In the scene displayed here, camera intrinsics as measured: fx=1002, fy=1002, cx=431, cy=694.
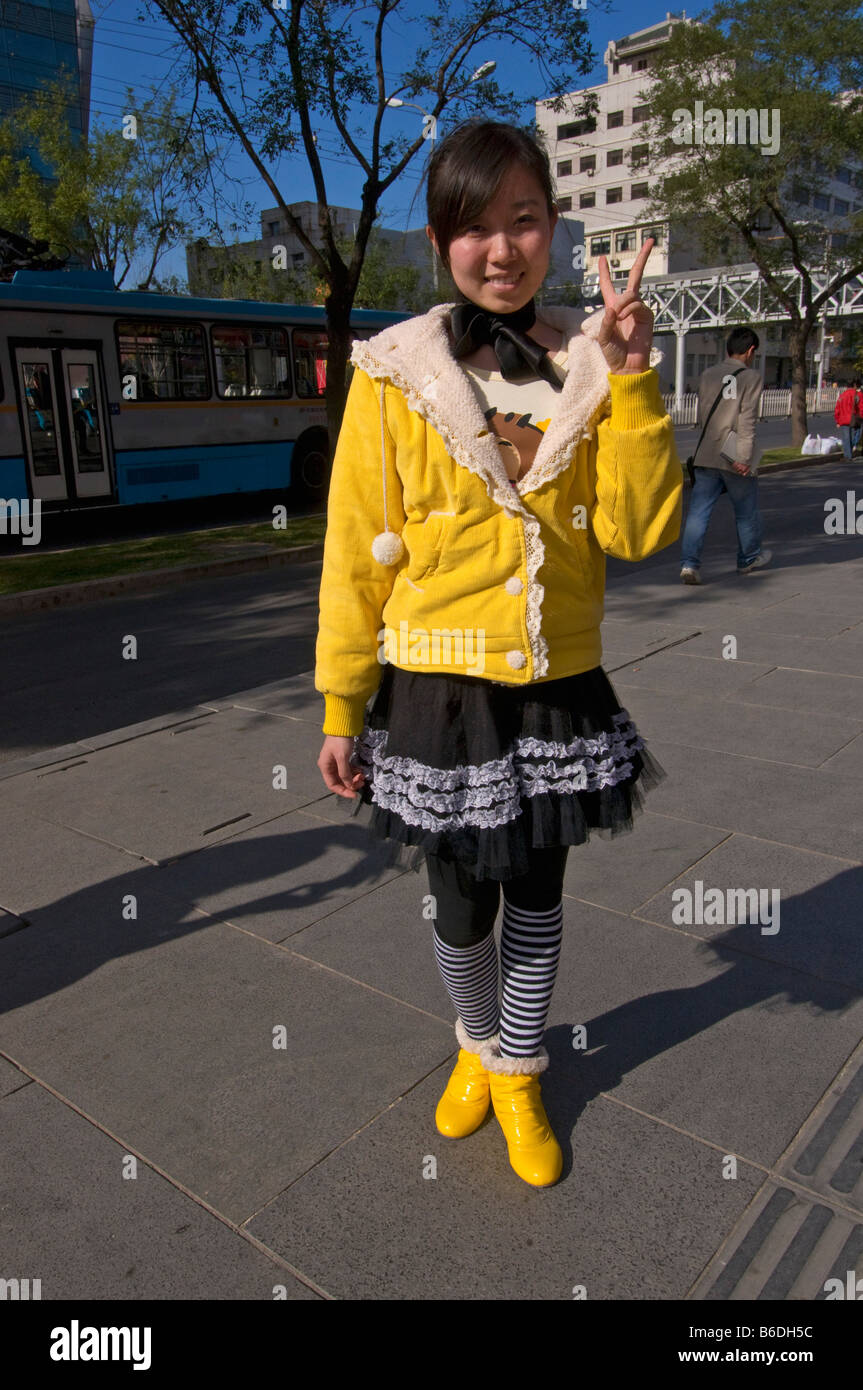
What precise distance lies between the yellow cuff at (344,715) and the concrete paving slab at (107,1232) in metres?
1.05

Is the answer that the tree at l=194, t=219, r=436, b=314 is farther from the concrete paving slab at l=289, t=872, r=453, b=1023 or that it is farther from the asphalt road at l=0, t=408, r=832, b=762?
the concrete paving slab at l=289, t=872, r=453, b=1023

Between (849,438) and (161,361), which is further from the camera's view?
(849,438)

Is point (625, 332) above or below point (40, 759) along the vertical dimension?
above

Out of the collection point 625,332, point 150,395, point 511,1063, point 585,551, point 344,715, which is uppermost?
point 150,395

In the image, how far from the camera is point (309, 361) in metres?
15.7

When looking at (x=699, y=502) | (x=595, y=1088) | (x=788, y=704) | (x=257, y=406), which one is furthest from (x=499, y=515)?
(x=257, y=406)

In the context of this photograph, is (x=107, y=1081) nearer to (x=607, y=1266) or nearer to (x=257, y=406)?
(x=607, y=1266)

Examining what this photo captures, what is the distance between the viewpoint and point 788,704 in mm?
5234

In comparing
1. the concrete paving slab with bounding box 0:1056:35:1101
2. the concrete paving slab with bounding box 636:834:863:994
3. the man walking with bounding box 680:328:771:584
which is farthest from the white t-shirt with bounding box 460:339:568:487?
the man walking with bounding box 680:328:771:584

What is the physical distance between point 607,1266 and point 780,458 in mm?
19970

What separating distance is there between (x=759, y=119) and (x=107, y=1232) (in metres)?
19.9

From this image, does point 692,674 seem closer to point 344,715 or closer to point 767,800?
point 767,800

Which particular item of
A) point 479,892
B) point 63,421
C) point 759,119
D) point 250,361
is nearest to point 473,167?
point 479,892

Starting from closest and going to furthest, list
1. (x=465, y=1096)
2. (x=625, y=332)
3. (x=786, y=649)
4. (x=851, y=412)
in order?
1. (x=625, y=332)
2. (x=465, y=1096)
3. (x=786, y=649)
4. (x=851, y=412)
